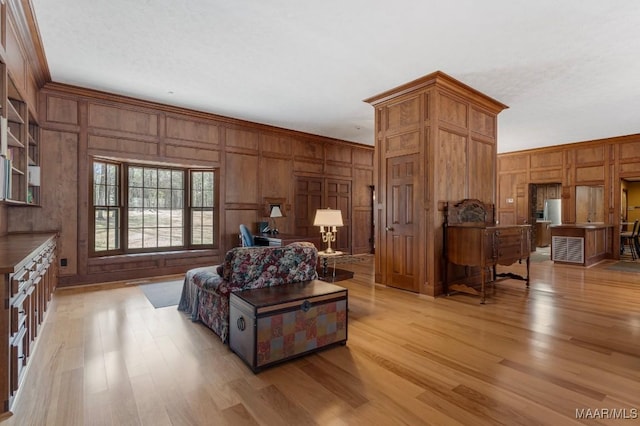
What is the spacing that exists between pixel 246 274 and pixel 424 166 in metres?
2.92

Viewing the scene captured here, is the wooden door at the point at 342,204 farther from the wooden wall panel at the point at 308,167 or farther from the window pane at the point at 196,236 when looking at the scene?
the window pane at the point at 196,236

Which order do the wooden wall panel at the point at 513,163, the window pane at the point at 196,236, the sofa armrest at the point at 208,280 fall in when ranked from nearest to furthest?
the sofa armrest at the point at 208,280, the window pane at the point at 196,236, the wooden wall panel at the point at 513,163

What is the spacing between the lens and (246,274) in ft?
9.10

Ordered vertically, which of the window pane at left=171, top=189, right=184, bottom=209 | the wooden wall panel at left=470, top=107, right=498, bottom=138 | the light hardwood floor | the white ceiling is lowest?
the light hardwood floor

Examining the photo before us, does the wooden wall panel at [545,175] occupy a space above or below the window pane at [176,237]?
above

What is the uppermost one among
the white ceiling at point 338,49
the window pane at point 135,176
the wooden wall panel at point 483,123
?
the white ceiling at point 338,49

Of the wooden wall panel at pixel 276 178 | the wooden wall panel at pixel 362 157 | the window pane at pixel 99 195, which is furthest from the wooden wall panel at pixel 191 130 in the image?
the wooden wall panel at pixel 362 157

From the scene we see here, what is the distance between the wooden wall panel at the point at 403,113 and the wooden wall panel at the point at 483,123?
106 cm

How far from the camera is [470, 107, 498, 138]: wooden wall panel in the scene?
Answer: 502cm

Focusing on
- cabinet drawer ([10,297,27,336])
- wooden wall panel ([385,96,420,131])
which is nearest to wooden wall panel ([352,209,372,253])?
wooden wall panel ([385,96,420,131])

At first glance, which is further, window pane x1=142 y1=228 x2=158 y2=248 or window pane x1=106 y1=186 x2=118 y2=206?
window pane x1=142 y1=228 x2=158 y2=248

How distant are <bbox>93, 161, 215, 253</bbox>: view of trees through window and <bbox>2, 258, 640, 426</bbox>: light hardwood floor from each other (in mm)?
1834

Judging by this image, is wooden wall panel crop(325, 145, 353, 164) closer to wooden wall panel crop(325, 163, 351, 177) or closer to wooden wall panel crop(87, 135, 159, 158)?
wooden wall panel crop(325, 163, 351, 177)

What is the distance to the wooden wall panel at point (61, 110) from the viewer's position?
4.70m
